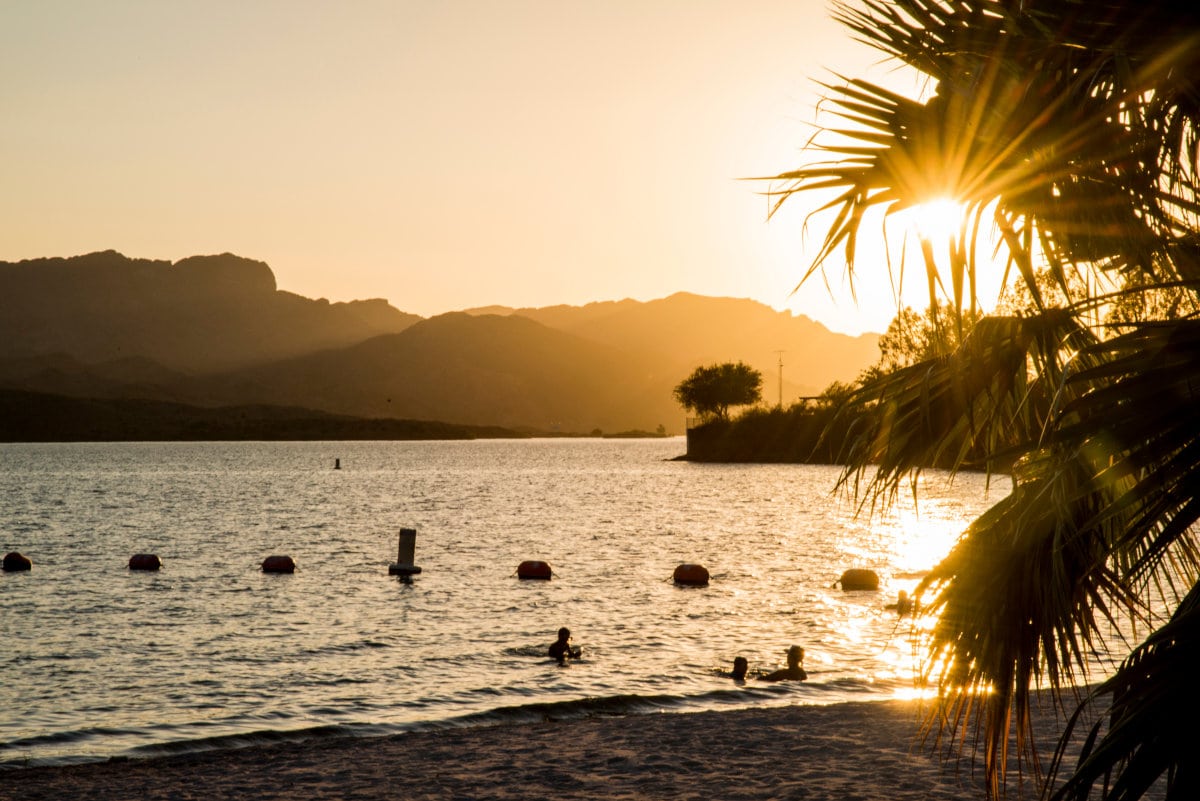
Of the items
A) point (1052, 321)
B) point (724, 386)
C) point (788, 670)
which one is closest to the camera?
point (1052, 321)

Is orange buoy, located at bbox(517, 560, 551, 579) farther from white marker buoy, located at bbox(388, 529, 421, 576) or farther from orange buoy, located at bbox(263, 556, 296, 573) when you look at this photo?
orange buoy, located at bbox(263, 556, 296, 573)

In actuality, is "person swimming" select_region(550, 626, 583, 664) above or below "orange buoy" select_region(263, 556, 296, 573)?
above

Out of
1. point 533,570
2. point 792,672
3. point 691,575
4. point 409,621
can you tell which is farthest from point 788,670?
point 533,570

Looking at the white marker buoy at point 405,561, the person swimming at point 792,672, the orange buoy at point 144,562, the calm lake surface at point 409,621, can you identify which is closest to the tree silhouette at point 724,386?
the calm lake surface at point 409,621

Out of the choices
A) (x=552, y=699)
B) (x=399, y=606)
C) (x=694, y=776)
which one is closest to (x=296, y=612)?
(x=399, y=606)

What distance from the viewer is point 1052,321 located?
6203 mm

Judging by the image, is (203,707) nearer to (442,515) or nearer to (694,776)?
(694,776)

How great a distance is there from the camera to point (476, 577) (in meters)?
45.8

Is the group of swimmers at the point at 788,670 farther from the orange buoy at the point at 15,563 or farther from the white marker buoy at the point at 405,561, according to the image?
the orange buoy at the point at 15,563

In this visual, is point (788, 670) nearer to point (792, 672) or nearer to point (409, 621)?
point (792, 672)

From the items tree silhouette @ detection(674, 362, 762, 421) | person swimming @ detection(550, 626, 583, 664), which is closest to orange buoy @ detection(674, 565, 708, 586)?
person swimming @ detection(550, 626, 583, 664)

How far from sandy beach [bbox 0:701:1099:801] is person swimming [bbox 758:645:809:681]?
505cm

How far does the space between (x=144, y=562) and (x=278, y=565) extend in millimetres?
6314

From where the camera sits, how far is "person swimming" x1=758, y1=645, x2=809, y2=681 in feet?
76.1
